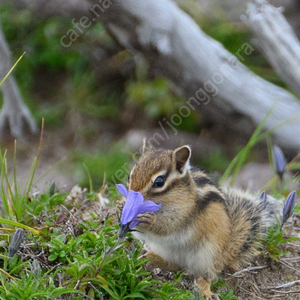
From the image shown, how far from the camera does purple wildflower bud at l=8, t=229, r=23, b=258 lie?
2.76 metres

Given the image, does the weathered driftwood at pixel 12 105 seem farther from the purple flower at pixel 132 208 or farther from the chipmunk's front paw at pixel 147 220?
the purple flower at pixel 132 208

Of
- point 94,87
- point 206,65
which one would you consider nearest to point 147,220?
point 206,65

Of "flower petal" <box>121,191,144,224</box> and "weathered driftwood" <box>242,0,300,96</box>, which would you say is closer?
"flower petal" <box>121,191,144,224</box>

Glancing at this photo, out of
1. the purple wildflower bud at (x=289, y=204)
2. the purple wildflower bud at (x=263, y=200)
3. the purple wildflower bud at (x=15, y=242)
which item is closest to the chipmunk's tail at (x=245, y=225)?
the purple wildflower bud at (x=263, y=200)

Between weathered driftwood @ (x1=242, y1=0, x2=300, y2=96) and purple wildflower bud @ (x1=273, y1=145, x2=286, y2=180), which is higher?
weathered driftwood @ (x1=242, y1=0, x2=300, y2=96)

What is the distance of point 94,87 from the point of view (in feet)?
26.9

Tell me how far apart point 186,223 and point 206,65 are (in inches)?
124

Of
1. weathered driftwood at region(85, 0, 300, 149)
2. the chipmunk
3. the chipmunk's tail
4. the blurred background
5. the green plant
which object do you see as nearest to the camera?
the chipmunk

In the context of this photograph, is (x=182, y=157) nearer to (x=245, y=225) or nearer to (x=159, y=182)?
(x=159, y=182)

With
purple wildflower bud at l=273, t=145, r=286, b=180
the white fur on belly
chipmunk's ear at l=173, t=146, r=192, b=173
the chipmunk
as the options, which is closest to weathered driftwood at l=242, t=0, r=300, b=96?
purple wildflower bud at l=273, t=145, r=286, b=180

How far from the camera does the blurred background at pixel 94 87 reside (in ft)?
25.1

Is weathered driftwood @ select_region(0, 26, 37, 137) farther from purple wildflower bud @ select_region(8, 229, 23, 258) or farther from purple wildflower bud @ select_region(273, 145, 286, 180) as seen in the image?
purple wildflower bud @ select_region(8, 229, 23, 258)

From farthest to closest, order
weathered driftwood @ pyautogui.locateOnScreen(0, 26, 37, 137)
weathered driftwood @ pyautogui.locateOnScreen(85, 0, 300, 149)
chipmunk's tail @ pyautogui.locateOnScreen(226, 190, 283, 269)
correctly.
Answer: weathered driftwood @ pyautogui.locateOnScreen(0, 26, 37, 137), weathered driftwood @ pyautogui.locateOnScreen(85, 0, 300, 149), chipmunk's tail @ pyautogui.locateOnScreen(226, 190, 283, 269)

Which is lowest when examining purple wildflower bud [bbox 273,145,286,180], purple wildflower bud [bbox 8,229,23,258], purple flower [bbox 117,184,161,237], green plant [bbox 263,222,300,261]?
green plant [bbox 263,222,300,261]
